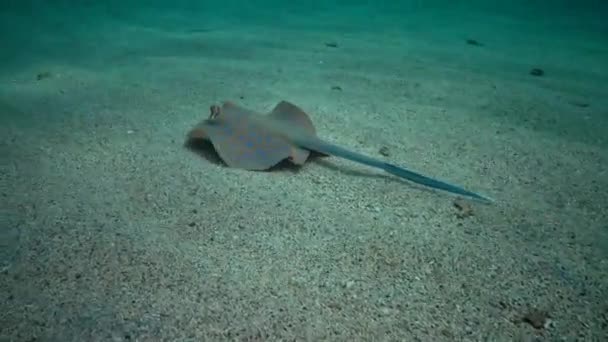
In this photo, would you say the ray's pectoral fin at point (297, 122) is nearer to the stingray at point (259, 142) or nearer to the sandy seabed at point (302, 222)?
the stingray at point (259, 142)

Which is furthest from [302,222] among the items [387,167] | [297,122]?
[297,122]

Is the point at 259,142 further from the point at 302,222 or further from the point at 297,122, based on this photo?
the point at 302,222

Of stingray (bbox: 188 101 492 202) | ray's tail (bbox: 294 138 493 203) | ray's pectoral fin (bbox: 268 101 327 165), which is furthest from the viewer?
ray's pectoral fin (bbox: 268 101 327 165)

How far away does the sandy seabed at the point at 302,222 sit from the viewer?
6.81 ft

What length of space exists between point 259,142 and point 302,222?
3.71ft

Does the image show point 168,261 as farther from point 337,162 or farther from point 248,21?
point 248,21

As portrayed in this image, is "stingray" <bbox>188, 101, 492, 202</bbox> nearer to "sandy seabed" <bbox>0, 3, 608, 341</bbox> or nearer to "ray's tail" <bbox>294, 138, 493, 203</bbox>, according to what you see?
"ray's tail" <bbox>294, 138, 493, 203</bbox>

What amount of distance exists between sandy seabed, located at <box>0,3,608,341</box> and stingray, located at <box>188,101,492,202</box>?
191mm

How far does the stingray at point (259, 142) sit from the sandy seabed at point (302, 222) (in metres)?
0.19

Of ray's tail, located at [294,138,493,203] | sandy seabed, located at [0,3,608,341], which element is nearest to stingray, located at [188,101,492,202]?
ray's tail, located at [294,138,493,203]

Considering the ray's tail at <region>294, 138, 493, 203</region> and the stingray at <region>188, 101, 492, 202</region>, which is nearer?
the ray's tail at <region>294, 138, 493, 203</region>

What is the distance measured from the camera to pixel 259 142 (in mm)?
3713

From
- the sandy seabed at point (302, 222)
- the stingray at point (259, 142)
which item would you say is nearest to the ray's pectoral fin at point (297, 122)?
the stingray at point (259, 142)

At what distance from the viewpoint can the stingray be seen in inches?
141
